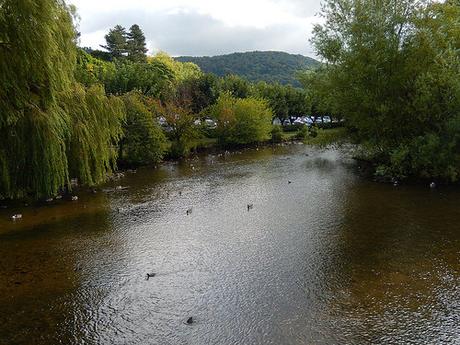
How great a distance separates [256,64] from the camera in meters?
136

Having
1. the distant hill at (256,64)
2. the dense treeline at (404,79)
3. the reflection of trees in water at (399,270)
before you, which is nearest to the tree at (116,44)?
the distant hill at (256,64)

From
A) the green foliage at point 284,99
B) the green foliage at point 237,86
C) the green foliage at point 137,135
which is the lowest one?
the green foliage at point 137,135

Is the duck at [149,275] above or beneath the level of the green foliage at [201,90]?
beneath

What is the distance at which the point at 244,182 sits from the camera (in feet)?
87.7

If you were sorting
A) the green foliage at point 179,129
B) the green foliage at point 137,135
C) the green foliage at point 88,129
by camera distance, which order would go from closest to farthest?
1. the green foliage at point 88,129
2. the green foliage at point 137,135
3. the green foliage at point 179,129

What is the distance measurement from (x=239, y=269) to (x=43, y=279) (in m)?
6.13

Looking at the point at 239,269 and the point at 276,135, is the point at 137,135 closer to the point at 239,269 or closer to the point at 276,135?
the point at 276,135

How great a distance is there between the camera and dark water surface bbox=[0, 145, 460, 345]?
367 inches

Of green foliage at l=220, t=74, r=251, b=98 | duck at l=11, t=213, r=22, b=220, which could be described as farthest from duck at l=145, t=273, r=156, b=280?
green foliage at l=220, t=74, r=251, b=98

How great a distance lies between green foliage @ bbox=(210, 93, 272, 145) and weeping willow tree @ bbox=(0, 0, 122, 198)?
26.6 m

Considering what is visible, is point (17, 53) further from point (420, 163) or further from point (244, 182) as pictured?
point (420, 163)

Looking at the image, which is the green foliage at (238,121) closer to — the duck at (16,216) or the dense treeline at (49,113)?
the dense treeline at (49,113)

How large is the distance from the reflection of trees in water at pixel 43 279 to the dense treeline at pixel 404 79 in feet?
57.5

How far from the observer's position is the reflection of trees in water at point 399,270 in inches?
361
